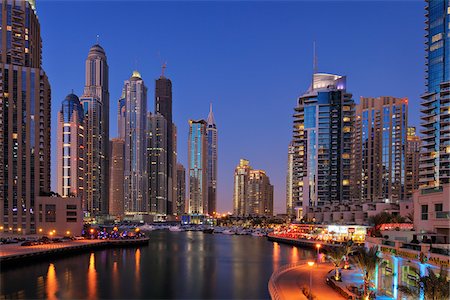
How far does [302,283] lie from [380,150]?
150516 millimetres

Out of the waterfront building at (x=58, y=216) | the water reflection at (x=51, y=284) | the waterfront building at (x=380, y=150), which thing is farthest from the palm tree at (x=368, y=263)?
the waterfront building at (x=380, y=150)

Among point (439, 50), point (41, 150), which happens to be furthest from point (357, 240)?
point (41, 150)

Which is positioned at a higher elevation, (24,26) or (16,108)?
(24,26)

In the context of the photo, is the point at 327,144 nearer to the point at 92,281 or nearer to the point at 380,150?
the point at 380,150

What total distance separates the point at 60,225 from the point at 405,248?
107646 millimetres

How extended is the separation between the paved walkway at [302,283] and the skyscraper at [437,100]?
210 feet

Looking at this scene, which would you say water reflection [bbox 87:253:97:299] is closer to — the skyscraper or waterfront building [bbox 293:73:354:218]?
the skyscraper

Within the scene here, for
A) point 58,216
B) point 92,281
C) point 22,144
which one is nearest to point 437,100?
point 92,281

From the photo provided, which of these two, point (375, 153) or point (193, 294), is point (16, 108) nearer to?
point (193, 294)

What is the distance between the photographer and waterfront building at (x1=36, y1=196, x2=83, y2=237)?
123 meters

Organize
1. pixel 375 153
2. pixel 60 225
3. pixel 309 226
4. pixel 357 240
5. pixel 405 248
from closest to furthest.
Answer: pixel 405 248
pixel 357 240
pixel 60 225
pixel 309 226
pixel 375 153

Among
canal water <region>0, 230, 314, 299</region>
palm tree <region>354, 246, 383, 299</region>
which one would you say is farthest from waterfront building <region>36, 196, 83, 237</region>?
palm tree <region>354, 246, 383, 299</region>

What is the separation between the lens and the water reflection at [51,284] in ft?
169

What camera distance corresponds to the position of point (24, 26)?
491 feet
